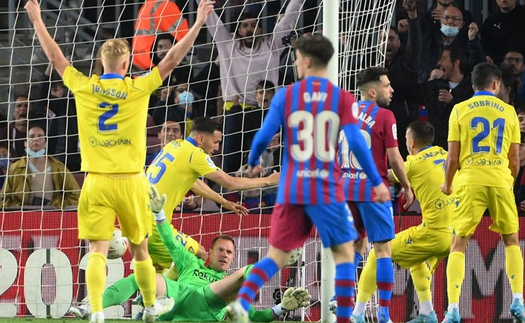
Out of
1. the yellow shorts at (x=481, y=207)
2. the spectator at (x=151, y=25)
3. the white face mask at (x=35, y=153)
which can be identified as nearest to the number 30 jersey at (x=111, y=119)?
the yellow shorts at (x=481, y=207)

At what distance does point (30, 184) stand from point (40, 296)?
4.06 ft

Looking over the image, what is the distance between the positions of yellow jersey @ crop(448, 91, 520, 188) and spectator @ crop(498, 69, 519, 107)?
326 cm

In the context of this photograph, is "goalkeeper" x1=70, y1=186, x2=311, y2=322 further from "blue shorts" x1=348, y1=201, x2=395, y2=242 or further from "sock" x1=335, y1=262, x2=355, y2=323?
"sock" x1=335, y1=262, x2=355, y2=323

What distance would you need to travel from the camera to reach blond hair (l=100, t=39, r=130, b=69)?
723 centimetres

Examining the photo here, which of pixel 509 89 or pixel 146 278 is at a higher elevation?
pixel 509 89

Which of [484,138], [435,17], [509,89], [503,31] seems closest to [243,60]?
[435,17]

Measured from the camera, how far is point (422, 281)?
919cm

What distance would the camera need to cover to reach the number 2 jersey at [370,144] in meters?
8.09

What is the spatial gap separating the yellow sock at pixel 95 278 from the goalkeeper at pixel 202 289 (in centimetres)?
165

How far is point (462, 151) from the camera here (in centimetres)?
845

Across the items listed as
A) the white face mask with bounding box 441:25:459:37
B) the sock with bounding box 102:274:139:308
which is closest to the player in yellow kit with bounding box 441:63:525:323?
the sock with bounding box 102:274:139:308

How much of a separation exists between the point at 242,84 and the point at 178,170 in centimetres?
238

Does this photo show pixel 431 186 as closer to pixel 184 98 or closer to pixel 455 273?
pixel 455 273

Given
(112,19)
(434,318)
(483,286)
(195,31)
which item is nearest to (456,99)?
(483,286)
